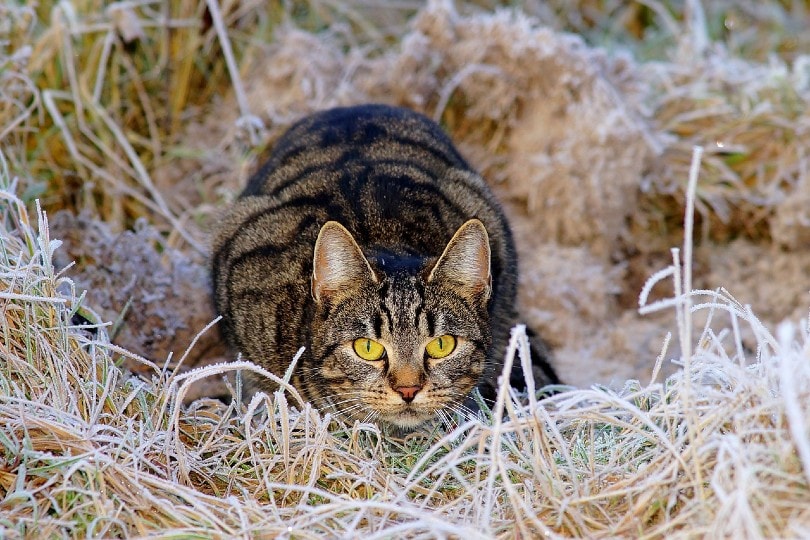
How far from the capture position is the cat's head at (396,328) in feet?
8.04

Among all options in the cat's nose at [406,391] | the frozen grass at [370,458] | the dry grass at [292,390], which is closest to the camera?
the frozen grass at [370,458]

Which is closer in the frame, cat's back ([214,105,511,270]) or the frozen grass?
the frozen grass

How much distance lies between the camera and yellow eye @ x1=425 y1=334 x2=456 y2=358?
2498 mm

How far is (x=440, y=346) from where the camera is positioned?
2.51m

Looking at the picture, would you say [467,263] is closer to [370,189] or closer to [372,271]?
[372,271]

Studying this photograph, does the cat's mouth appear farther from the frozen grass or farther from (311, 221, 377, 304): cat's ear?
(311, 221, 377, 304): cat's ear

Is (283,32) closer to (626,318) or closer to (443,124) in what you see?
(443,124)

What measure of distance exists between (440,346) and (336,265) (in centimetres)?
36

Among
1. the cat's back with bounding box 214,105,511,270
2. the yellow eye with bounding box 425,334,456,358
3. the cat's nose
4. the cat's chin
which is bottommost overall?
the cat's chin

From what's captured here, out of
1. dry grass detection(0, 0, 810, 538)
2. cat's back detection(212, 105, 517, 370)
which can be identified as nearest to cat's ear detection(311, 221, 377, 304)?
cat's back detection(212, 105, 517, 370)

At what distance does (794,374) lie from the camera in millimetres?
1844

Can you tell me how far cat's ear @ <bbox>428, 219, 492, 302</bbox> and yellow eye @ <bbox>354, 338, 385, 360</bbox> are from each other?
0.78 feet

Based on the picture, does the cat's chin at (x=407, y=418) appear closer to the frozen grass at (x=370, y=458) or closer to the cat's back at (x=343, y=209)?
the frozen grass at (x=370, y=458)

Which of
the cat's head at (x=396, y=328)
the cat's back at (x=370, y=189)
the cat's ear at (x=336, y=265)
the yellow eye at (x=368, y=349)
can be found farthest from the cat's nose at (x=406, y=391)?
the cat's back at (x=370, y=189)
